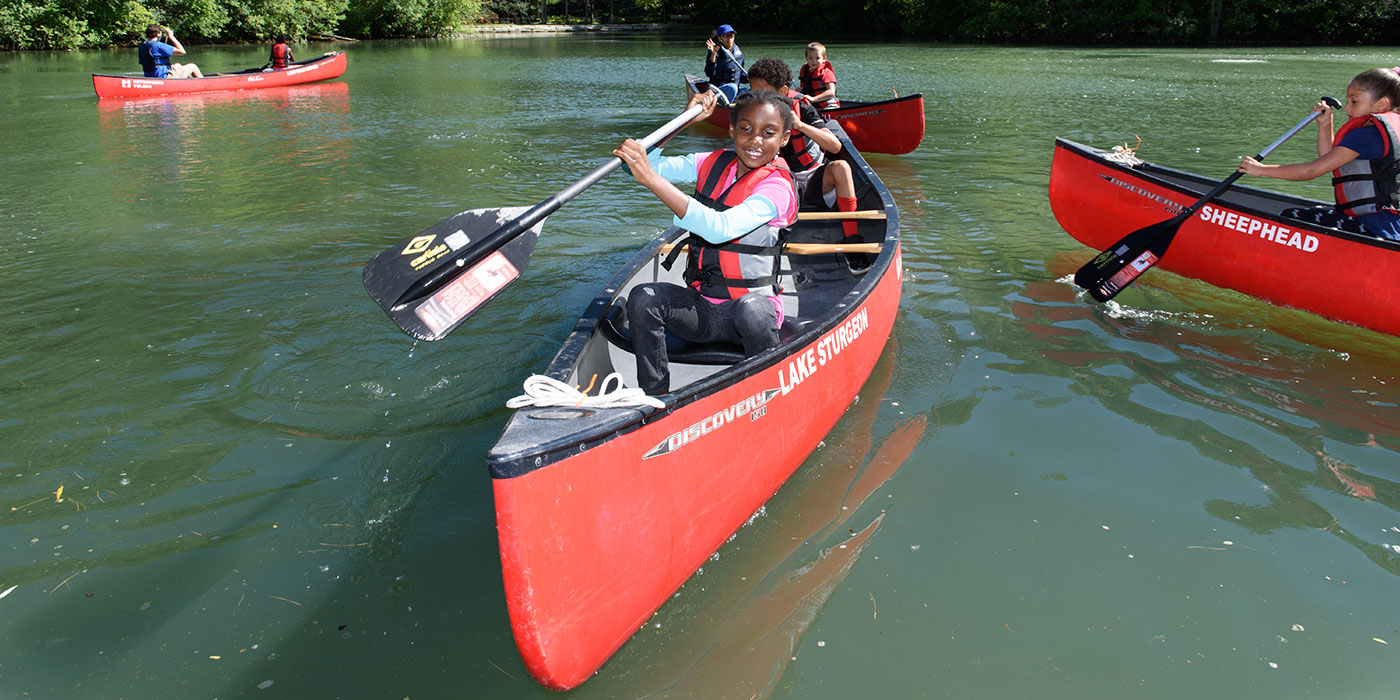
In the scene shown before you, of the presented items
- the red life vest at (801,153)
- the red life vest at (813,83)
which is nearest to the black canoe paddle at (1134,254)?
the red life vest at (801,153)

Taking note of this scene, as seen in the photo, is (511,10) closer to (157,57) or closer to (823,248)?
(157,57)

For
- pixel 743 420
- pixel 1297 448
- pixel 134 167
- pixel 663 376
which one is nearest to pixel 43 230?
pixel 134 167

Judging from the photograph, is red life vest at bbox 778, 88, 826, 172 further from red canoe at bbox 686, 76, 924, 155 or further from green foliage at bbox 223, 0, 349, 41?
green foliage at bbox 223, 0, 349, 41

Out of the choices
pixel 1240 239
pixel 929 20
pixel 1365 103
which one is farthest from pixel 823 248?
pixel 929 20

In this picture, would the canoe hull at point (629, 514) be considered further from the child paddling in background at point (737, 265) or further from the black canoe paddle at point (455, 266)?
the black canoe paddle at point (455, 266)

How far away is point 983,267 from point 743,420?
457 cm

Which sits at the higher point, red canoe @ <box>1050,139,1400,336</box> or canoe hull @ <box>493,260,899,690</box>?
red canoe @ <box>1050,139,1400,336</box>

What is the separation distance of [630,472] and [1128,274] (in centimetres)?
479

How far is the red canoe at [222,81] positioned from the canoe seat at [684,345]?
57.6 feet

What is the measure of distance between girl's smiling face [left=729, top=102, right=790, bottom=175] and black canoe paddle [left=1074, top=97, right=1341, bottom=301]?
358 cm

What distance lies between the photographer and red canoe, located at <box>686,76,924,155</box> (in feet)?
39.0

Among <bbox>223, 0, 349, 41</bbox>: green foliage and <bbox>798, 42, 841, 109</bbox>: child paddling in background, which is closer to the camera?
<bbox>798, 42, 841, 109</bbox>: child paddling in background

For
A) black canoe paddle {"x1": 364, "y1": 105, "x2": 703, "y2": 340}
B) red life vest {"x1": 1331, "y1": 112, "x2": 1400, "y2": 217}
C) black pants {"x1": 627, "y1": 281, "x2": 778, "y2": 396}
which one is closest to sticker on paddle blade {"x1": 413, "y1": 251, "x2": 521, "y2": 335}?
black canoe paddle {"x1": 364, "y1": 105, "x2": 703, "y2": 340}

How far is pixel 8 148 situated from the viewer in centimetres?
1267
